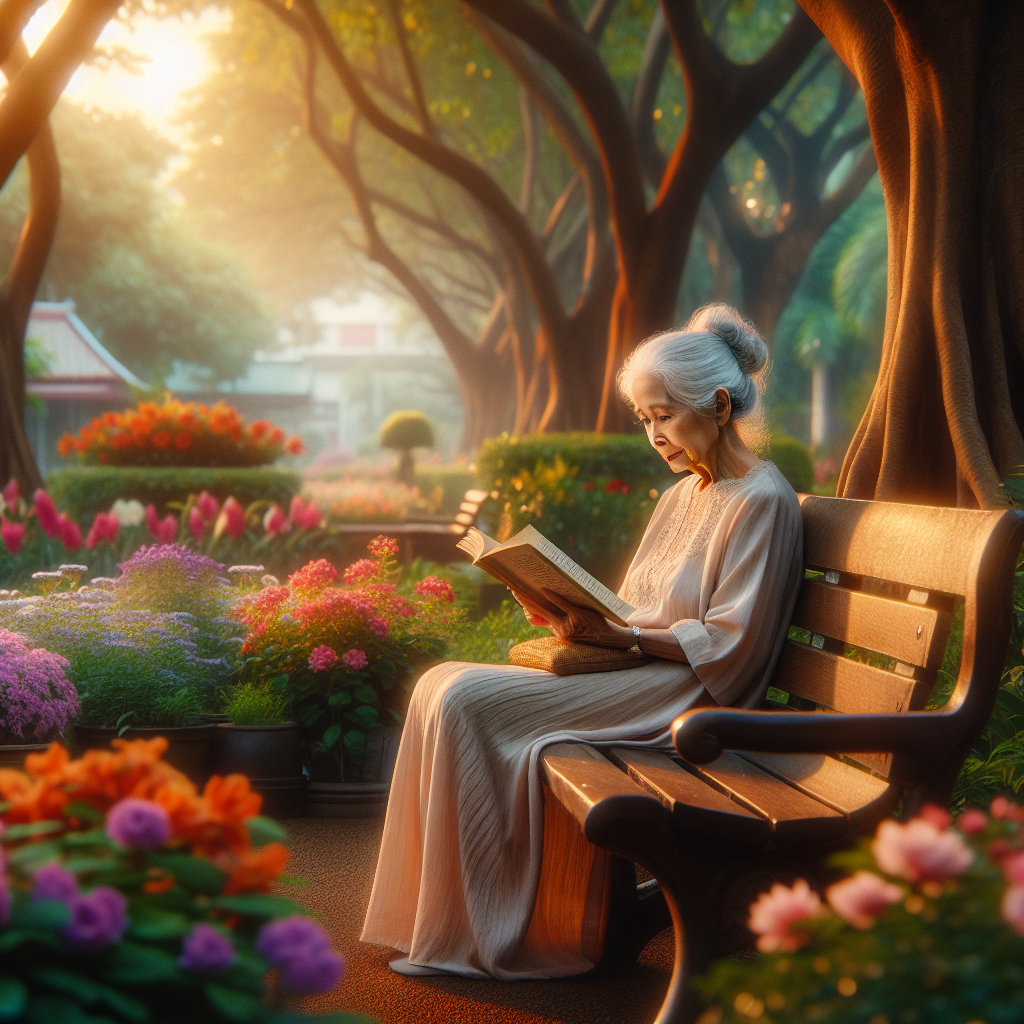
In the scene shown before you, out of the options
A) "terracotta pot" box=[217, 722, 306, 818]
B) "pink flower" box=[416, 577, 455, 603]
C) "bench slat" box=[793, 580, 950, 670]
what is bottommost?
"terracotta pot" box=[217, 722, 306, 818]

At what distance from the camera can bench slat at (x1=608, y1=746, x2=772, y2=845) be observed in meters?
2.14

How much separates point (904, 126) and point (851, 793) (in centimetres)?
335

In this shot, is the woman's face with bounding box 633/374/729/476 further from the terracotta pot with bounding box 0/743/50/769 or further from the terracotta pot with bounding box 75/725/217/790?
the terracotta pot with bounding box 0/743/50/769

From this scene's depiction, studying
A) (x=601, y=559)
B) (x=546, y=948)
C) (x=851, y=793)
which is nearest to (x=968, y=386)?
(x=851, y=793)

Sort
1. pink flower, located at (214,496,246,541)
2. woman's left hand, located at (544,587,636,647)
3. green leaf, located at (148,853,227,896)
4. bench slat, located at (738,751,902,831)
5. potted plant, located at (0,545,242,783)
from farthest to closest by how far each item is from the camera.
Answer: pink flower, located at (214,496,246,541)
potted plant, located at (0,545,242,783)
woman's left hand, located at (544,587,636,647)
bench slat, located at (738,751,902,831)
green leaf, located at (148,853,227,896)

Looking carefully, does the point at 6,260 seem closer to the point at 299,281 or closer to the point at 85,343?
the point at 85,343

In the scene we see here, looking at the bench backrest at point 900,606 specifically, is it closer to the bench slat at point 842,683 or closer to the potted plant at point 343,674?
the bench slat at point 842,683

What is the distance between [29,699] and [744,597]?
2.61m

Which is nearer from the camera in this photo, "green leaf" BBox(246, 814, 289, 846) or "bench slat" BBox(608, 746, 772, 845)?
"green leaf" BBox(246, 814, 289, 846)

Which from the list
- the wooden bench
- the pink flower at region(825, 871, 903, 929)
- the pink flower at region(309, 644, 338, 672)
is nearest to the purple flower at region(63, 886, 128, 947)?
the pink flower at region(825, 871, 903, 929)

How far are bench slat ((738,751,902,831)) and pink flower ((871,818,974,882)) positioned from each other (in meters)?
1.07

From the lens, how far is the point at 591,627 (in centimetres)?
294

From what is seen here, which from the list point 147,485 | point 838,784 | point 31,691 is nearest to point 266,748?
point 31,691

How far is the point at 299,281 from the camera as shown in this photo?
4078cm
